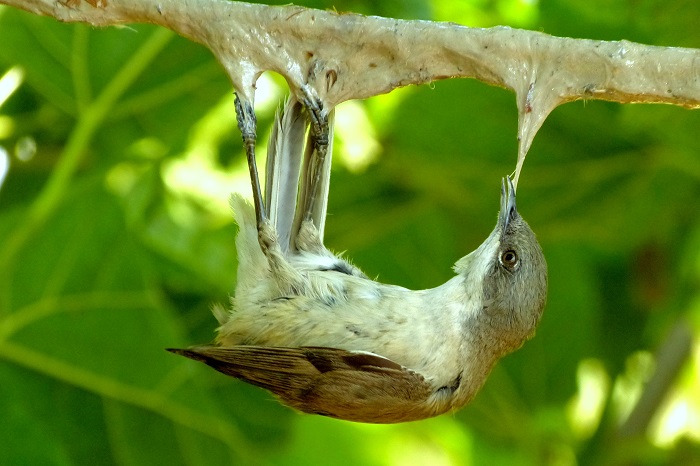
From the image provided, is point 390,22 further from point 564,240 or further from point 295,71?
point 564,240

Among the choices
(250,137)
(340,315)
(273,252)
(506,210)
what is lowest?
(340,315)

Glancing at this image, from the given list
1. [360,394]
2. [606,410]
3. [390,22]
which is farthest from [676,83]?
[606,410]

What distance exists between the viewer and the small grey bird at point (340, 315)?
2.89 m

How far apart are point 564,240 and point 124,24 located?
106 inches

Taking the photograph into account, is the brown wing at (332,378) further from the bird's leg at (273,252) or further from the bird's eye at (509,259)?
the bird's eye at (509,259)

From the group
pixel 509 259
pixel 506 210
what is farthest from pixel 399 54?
pixel 509 259

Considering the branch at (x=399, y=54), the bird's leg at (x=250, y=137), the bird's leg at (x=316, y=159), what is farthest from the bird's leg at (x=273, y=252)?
the branch at (x=399, y=54)

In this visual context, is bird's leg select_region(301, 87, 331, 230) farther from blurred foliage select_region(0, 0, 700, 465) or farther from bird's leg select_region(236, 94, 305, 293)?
blurred foliage select_region(0, 0, 700, 465)

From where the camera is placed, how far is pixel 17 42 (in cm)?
365

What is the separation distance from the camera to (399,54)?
234 cm

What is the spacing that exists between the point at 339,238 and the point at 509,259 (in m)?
1.26

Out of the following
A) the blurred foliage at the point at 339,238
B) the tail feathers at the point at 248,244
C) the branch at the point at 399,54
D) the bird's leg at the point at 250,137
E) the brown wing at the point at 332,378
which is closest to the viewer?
the branch at the point at 399,54

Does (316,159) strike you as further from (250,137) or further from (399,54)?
(399,54)

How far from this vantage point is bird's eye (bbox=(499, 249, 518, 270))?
328cm
